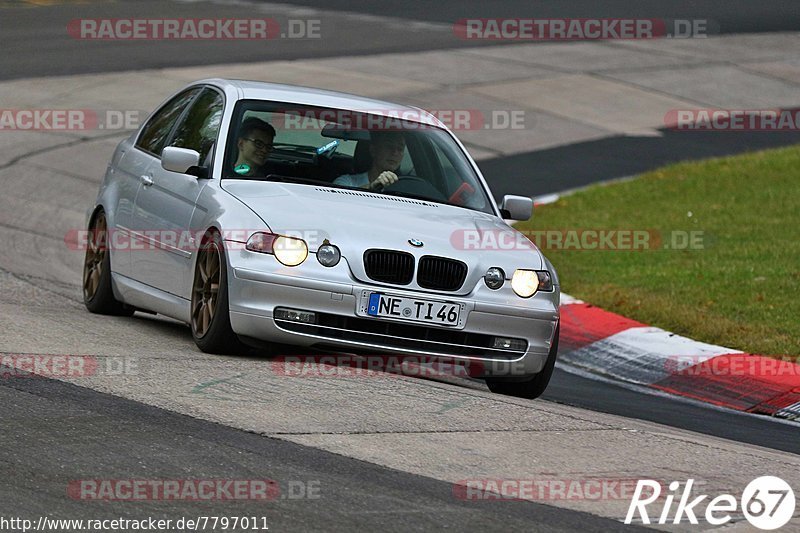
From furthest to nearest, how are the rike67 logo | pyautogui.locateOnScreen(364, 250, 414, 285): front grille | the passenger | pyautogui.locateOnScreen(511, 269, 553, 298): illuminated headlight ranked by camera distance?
1. the passenger
2. pyautogui.locateOnScreen(511, 269, 553, 298): illuminated headlight
3. pyautogui.locateOnScreen(364, 250, 414, 285): front grille
4. the rike67 logo

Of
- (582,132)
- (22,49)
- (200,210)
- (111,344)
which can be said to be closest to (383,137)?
(200,210)

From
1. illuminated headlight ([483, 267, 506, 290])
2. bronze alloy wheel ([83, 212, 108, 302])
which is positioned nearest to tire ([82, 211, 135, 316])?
bronze alloy wheel ([83, 212, 108, 302])

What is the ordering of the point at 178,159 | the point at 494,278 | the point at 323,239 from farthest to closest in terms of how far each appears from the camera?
1. the point at 178,159
2. the point at 494,278
3. the point at 323,239

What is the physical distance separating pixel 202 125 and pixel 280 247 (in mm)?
1730

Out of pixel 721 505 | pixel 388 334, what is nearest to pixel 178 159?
pixel 388 334

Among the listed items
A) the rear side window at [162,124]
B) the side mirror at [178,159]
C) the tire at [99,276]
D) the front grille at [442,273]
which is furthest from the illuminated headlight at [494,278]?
the tire at [99,276]

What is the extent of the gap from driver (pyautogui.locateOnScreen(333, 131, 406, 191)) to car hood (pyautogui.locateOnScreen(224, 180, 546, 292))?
18cm

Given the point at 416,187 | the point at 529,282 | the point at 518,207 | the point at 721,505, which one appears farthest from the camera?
the point at 518,207

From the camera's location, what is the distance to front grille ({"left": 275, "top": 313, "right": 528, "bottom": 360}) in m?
7.79

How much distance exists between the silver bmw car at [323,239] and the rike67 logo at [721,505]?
204cm

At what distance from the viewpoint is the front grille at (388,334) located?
25.6 feet

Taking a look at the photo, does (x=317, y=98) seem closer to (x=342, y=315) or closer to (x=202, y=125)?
(x=202, y=125)

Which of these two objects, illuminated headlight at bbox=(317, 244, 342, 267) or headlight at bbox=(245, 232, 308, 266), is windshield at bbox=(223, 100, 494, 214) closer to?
headlight at bbox=(245, 232, 308, 266)

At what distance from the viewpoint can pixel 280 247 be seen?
779 cm
